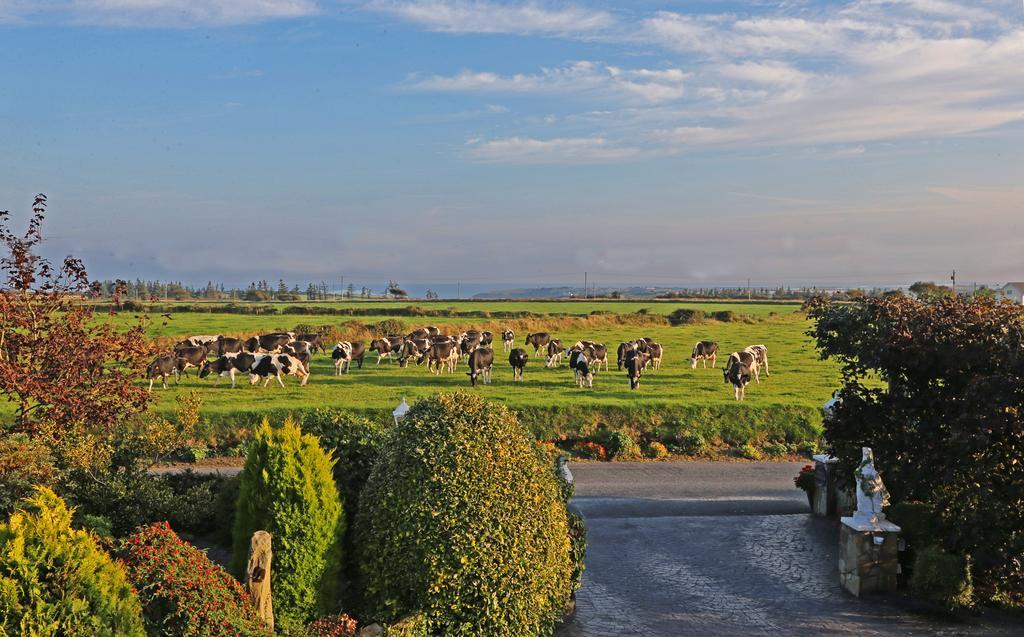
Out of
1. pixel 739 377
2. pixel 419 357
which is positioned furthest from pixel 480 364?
pixel 739 377


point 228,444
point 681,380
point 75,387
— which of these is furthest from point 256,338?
point 75,387

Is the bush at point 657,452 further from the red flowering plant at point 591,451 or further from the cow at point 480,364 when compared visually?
the cow at point 480,364

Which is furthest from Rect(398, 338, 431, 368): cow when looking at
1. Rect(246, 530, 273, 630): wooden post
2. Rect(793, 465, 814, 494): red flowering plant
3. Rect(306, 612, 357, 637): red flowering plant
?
Rect(246, 530, 273, 630): wooden post

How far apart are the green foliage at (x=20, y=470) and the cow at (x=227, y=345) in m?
29.2

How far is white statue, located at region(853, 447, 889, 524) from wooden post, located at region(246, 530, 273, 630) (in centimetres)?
854

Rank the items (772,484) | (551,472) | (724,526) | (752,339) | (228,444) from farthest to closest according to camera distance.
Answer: (752,339), (228,444), (772,484), (724,526), (551,472)

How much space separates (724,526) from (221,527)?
9.09 metres

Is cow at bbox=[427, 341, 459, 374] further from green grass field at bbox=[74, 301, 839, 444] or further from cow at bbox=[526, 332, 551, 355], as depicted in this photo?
cow at bbox=[526, 332, 551, 355]

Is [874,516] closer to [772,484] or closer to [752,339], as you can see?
[772,484]

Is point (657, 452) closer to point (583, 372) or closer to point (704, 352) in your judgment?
point (583, 372)

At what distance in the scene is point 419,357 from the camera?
4053cm

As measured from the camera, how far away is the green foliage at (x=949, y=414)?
408 inches

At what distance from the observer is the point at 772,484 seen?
18.4 metres

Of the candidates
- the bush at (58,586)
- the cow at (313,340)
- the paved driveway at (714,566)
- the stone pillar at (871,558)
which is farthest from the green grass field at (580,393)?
the stone pillar at (871,558)
